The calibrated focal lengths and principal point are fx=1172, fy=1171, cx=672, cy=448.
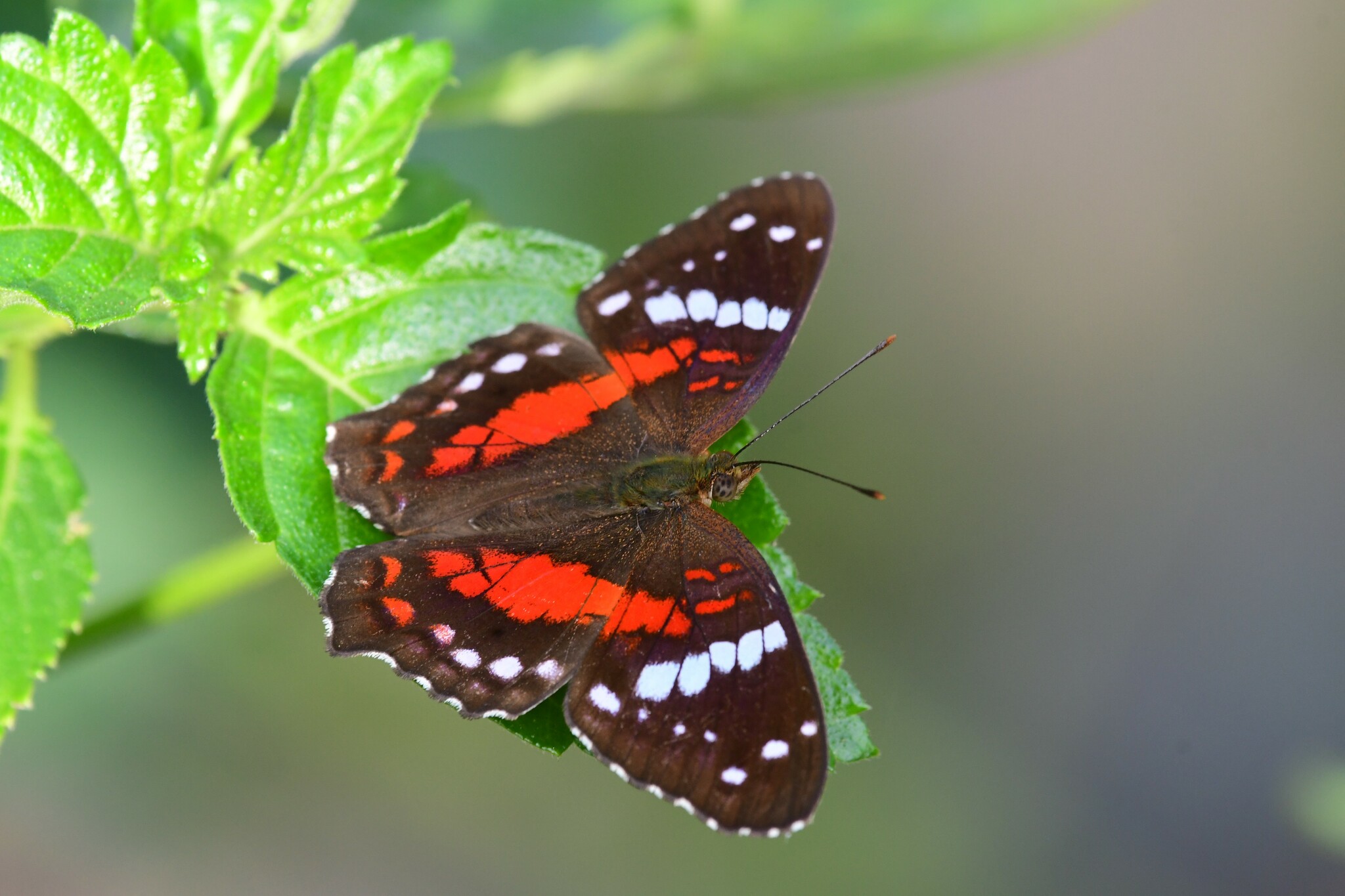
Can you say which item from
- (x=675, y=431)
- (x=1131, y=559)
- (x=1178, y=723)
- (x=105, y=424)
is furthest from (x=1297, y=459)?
(x=105, y=424)

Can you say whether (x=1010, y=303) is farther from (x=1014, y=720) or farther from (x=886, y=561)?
(x=1014, y=720)

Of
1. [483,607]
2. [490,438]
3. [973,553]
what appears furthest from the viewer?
[973,553]

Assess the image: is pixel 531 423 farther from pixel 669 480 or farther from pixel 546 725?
pixel 546 725

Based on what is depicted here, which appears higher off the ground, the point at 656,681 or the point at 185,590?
the point at 185,590

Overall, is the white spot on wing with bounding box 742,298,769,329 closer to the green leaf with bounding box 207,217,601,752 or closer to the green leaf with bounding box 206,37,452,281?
the green leaf with bounding box 207,217,601,752

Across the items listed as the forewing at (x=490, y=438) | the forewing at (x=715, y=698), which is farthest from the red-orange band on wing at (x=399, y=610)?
the forewing at (x=715, y=698)

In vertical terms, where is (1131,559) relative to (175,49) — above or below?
below

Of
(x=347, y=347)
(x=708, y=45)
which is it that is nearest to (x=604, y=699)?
(x=347, y=347)
